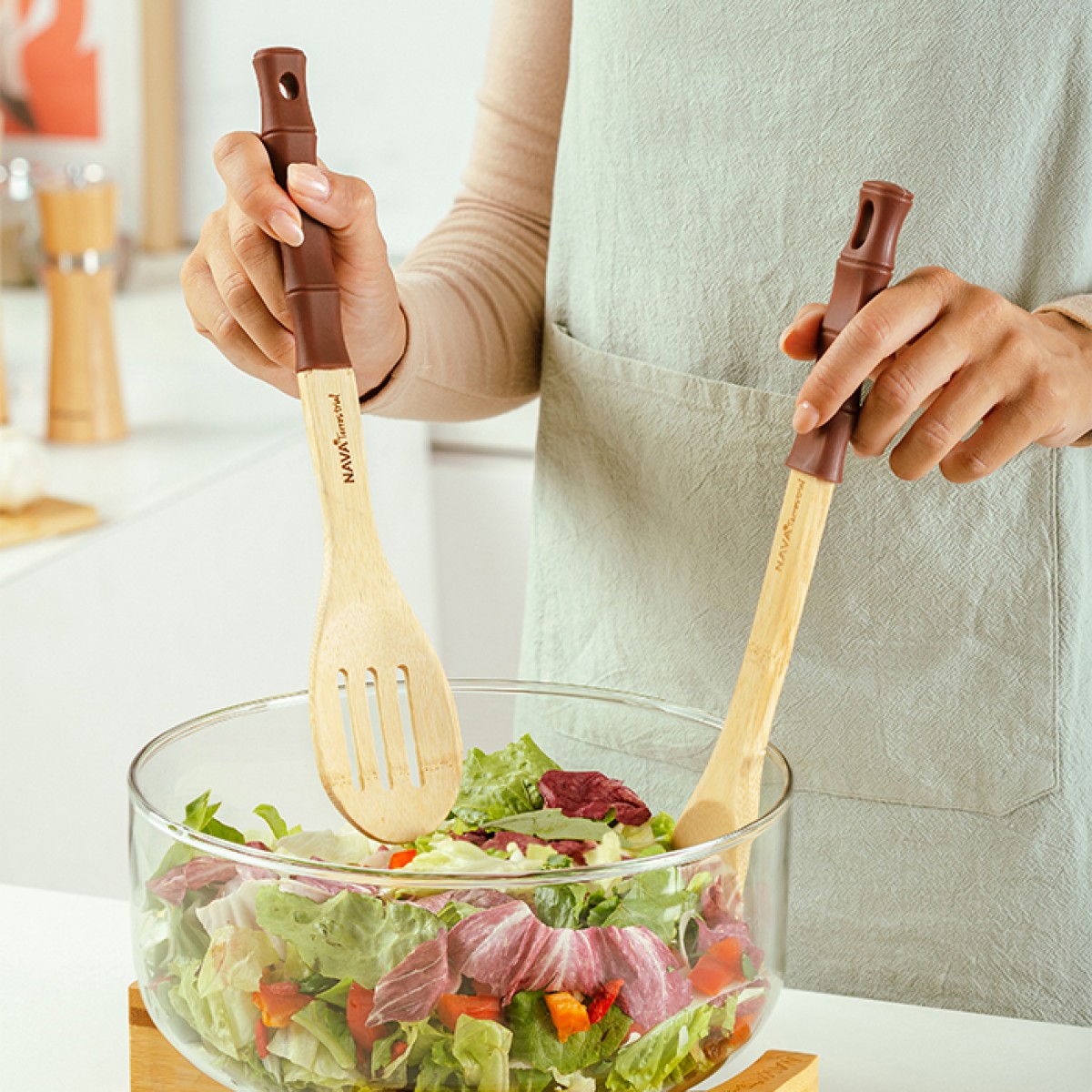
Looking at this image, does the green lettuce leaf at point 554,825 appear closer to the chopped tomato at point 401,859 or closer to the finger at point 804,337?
the chopped tomato at point 401,859

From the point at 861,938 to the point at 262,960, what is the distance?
0.51 m

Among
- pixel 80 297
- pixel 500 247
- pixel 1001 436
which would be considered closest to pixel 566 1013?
pixel 1001 436

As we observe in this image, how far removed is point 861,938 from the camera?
892 millimetres

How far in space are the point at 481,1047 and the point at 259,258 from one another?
373 mm

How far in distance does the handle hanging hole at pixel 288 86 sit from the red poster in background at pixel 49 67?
6.18 feet

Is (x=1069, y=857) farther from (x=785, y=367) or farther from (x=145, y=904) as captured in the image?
(x=145, y=904)

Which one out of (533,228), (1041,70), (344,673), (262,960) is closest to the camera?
(262,960)

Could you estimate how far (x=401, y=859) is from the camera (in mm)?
553

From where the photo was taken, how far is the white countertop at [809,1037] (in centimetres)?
62

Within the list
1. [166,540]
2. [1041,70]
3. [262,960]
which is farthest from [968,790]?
[166,540]

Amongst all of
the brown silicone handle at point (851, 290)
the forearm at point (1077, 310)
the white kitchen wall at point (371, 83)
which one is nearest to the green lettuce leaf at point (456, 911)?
the brown silicone handle at point (851, 290)

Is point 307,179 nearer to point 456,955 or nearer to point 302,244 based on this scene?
point 302,244

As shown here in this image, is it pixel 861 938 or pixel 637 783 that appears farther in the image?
pixel 861 938

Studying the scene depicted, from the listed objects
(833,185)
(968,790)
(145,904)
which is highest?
(833,185)
